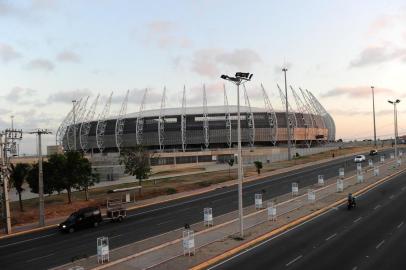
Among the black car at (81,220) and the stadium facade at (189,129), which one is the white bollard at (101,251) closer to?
the black car at (81,220)

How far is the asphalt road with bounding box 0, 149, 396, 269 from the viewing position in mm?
26234

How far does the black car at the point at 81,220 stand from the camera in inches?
1395

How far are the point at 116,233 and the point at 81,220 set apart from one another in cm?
458

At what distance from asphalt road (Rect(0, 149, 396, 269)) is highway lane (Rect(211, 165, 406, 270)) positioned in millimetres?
9214

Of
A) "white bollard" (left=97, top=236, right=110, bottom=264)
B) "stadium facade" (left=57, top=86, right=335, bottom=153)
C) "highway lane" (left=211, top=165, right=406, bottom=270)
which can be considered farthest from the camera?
"stadium facade" (left=57, top=86, right=335, bottom=153)

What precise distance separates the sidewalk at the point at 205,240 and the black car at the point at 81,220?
28.9 ft

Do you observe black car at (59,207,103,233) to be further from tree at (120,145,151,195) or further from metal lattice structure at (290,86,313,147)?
metal lattice structure at (290,86,313,147)

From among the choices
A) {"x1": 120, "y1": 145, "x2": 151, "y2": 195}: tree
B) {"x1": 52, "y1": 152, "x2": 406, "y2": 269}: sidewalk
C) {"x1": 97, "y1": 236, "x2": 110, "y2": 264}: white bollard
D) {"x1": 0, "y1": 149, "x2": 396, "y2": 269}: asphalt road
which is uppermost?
{"x1": 120, "y1": 145, "x2": 151, "y2": 195}: tree

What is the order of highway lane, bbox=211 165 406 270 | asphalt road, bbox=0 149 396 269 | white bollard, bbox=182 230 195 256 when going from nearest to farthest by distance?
highway lane, bbox=211 165 406 270, white bollard, bbox=182 230 195 256, asphalt road, bbox=0 149 396 269

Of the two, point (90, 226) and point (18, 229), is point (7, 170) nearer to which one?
point (18, 229)

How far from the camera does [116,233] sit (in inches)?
1292

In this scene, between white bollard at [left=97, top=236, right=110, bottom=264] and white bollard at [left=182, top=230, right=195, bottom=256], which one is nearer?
white bollard at [left=97, top=236, right=110, bottom=264]

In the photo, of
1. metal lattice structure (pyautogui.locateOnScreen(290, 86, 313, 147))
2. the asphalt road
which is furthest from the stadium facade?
the asphalt road

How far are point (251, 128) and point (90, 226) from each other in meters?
104
